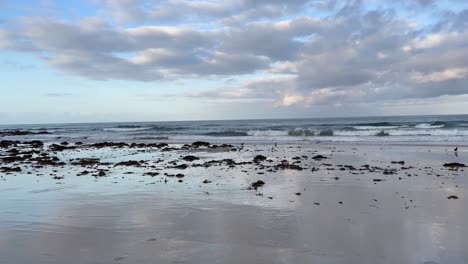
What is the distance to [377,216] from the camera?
6723mm

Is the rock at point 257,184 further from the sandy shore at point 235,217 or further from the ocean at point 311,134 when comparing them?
the ocean at point 311,134

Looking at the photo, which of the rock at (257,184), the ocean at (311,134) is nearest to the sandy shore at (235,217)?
the rock at (257,184)

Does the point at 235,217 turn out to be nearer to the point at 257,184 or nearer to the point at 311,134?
the point at 257,184

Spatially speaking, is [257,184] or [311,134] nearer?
[257,184]

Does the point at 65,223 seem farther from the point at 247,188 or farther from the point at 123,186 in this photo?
the point at 247,188

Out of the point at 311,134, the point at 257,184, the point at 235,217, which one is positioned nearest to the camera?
the point at 235,217

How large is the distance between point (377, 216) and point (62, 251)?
5147 mm

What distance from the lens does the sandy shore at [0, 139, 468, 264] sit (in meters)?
4.88

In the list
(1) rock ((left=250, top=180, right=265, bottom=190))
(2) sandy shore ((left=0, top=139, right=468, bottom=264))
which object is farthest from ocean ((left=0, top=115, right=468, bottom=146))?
(1) rock ((left=250, top=180, right=265, bottom=190))

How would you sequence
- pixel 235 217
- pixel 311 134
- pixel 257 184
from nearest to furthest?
pixel 235 217 < pixel 257 184 < pixel 311 134

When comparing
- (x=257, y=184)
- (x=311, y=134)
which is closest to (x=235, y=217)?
(x=257, y=184)

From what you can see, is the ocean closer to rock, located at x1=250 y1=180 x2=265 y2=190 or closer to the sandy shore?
the sandy shore

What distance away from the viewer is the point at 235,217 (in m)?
6.67

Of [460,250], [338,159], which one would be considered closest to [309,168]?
[338,159]
